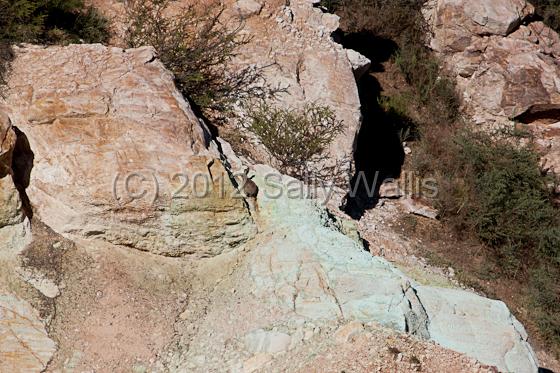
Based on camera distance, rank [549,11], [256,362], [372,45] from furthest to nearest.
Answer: [549,11]
[372,45]
[256,362]

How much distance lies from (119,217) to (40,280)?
2.39ft

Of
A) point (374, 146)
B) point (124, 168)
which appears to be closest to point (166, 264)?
point (124, 168)

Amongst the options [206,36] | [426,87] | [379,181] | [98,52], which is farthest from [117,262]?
[426,87]

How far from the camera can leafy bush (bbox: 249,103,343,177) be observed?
747 cm

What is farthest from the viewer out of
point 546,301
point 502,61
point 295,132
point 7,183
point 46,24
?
point 502,61

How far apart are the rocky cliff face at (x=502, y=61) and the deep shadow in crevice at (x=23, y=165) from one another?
28.3 feet

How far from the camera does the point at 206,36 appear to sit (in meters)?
7.88

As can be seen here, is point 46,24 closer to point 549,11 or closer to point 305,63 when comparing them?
point 305,63

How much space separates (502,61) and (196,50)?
6.60 metres

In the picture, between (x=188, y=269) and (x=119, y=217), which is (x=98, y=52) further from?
(x=188, y=269)

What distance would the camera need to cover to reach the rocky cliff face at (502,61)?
11641 mm

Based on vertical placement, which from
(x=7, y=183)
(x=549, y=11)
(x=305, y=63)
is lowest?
(x=7, y=183)

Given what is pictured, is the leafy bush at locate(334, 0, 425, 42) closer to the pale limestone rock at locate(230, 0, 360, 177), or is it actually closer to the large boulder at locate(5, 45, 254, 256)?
the pale limestone rock at locate(230, 0, 360, 177)

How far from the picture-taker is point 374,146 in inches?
420
